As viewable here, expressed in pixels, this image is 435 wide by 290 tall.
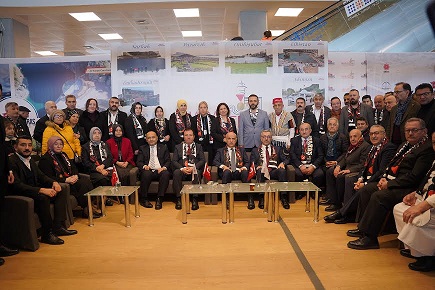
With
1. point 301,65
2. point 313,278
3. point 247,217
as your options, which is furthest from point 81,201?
point 301,65

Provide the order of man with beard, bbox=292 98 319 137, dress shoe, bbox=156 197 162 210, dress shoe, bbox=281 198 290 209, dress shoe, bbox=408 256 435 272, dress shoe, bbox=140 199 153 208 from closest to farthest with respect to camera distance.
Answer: dress shoe, bbox=408 256 435 272 → dress shoe, bbox=281 198 290 209 → dress shoe, bbox=156 197 162 210 → dress shoe, bbox=140 199 153 208 → man with beard, bbox=292 98 319 137

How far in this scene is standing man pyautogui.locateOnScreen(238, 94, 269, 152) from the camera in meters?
6.11

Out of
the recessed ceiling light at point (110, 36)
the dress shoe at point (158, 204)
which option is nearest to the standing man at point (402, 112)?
the dress shoe at point (158, 204)

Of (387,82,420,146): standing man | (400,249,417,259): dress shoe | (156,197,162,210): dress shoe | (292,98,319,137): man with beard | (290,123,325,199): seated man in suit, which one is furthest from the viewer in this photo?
(292,98,319,137): man with beard

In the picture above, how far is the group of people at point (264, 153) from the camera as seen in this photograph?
364 cm

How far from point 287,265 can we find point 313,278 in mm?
316

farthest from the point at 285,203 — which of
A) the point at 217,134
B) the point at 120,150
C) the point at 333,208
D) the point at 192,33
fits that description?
the point at 192,33

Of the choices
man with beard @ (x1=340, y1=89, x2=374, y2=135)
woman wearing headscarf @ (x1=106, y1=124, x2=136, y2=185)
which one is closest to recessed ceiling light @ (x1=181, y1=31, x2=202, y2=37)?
woman wearing headscarf @ (x1=106, y1=124, x2=136, y2=185)

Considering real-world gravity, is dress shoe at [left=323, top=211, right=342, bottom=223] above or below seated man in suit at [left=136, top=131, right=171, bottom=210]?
below

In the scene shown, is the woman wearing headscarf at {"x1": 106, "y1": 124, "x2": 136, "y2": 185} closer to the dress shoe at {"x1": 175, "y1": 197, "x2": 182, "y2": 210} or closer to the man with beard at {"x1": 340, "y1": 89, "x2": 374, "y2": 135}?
the dress shoe at {"x1": 175, "y1": 197, "x2": 182, "y2": 210}

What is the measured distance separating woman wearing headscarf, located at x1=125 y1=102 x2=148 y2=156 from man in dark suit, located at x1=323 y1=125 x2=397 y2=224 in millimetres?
3318

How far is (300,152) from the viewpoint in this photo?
5.71m

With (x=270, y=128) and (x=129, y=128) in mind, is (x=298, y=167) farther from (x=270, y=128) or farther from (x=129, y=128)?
(x=129, y=128)

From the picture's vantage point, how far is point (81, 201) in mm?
4781
